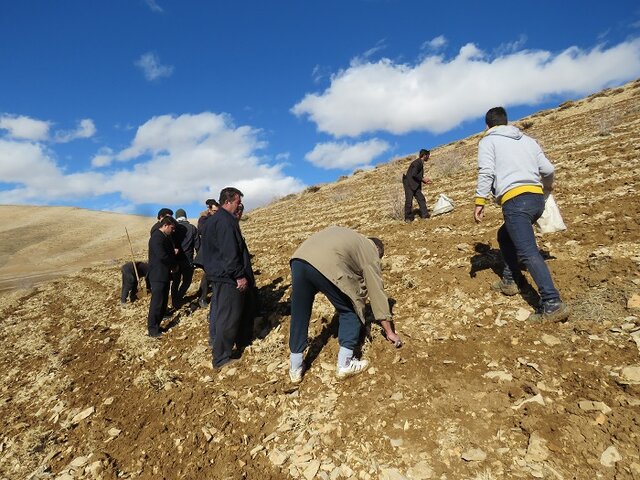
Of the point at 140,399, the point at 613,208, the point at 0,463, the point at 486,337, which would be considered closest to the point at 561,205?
the point at 613,208

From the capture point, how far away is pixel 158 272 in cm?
584

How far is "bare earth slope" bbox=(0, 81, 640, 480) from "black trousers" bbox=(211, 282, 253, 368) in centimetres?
26

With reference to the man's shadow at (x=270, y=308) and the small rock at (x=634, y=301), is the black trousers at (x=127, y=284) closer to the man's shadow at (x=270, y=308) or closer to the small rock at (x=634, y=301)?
the man's shadow at (x=270, y=308)

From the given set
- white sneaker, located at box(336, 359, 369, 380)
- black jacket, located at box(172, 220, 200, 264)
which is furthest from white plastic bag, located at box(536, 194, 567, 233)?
black jacket, located at box(172, 220, 200, 264)

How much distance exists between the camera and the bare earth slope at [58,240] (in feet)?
71.3

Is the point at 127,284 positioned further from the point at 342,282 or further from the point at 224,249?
the point at 342,282

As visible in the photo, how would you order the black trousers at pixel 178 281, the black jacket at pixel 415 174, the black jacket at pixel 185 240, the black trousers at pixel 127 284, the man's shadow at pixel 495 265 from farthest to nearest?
the black jacket at pixel 415 174 → the black trousers at pixel 127 284 → the black trousers at pixel 178 281 → the black jacket at pixel 185 240 → the man's shadow at pixel 495 265

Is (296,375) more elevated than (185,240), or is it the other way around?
(185,240)

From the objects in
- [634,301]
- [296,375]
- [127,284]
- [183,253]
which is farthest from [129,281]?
[634,301]

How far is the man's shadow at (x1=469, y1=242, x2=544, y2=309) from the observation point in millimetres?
4122

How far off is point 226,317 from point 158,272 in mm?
2149

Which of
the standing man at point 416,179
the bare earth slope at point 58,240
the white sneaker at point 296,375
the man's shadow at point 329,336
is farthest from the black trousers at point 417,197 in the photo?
the bare earth slope at point 58,240

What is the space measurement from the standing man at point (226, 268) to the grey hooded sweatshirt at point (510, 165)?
106 inches

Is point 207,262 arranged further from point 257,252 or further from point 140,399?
point 257,252
